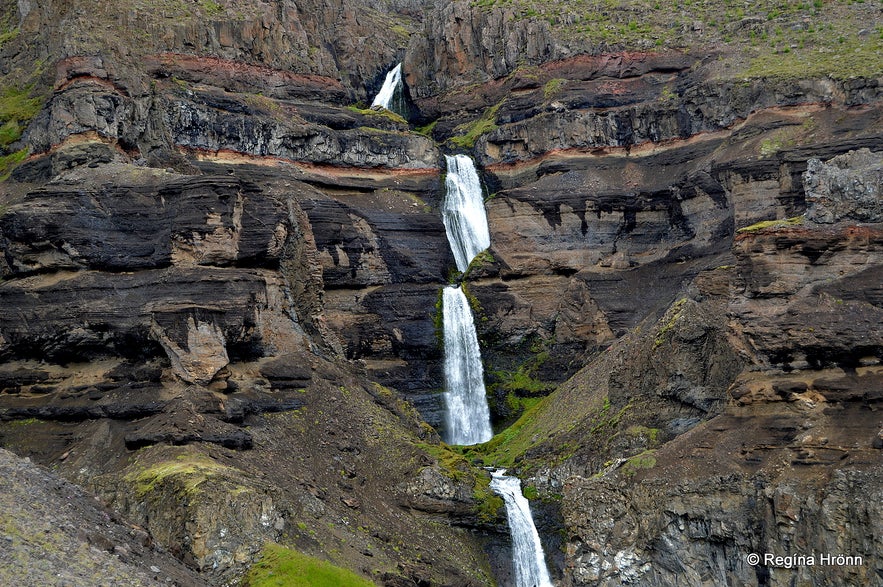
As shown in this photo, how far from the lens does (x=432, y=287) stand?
3076 inches

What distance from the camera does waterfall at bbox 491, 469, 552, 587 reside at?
50.1 meters

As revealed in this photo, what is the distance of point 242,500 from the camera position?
42125mm

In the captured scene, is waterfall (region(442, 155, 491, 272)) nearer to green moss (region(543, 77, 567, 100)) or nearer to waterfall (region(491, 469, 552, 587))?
green moss (region(543, 77, 567, 100))

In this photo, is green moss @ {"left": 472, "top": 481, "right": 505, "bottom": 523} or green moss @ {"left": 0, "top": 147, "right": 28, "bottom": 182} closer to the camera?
green moss @ {"left": 472, "top": 481, "right": 505, "bottom": 523}

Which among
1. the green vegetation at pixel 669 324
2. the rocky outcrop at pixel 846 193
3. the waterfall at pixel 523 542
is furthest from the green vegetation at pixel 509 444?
the rocky outcrop at pixel 846 193

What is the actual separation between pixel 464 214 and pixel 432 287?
359 inches

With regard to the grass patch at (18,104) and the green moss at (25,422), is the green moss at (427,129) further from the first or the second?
the green moss at (25,422)

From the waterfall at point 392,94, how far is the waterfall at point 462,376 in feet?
A: 93.9

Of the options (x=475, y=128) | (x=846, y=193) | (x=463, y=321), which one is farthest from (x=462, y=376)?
(x=846, y=193)

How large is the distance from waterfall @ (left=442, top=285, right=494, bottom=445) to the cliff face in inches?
47.4

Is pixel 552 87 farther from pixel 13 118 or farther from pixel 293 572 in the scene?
pixel 293 572

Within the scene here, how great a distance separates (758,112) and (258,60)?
39783 millimetres

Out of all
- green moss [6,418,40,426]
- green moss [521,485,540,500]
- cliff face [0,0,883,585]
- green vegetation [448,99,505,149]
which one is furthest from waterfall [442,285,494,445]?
green moss [6,418,40,426]

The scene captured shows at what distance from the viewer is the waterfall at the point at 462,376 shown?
70.2 metres
